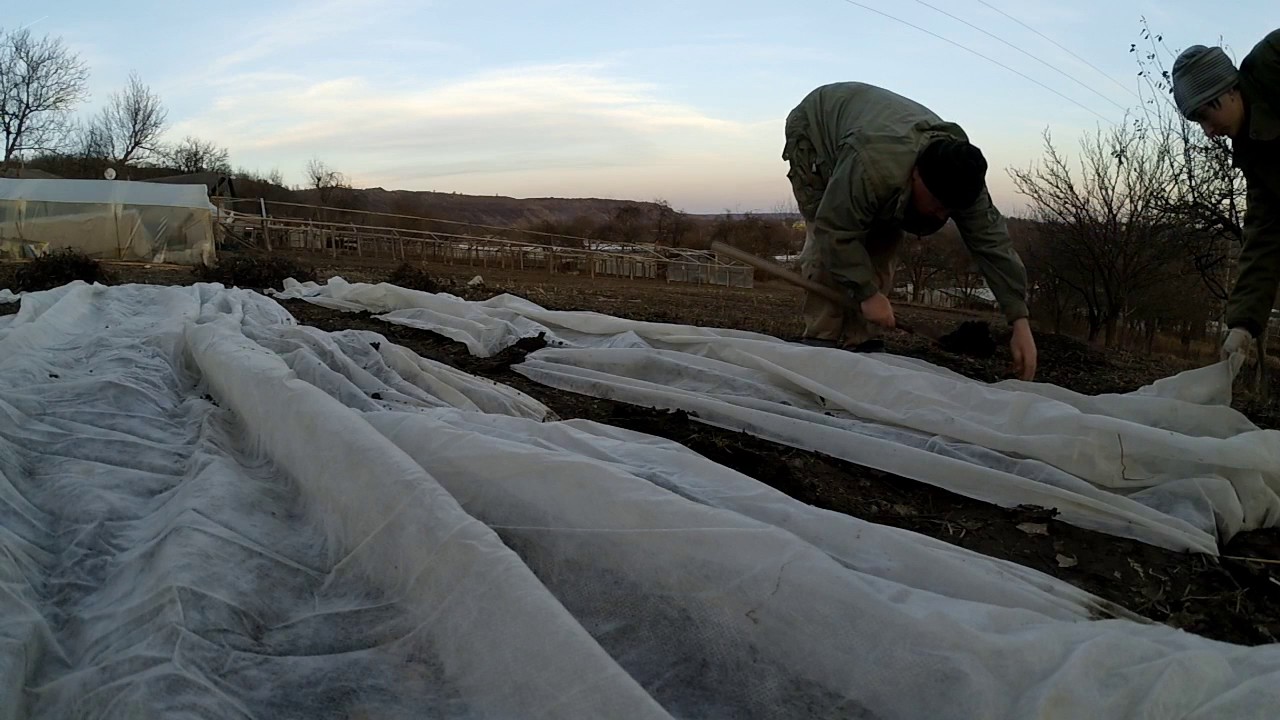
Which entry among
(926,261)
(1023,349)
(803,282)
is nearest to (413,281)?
(803,282)

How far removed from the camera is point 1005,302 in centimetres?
327

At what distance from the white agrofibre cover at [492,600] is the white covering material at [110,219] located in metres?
14.5

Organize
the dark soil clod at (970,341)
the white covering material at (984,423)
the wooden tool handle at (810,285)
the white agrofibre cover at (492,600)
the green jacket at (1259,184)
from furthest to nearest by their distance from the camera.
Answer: the dark soil clod at (970,341) < the wooden tool handle at (810,285) < the green jacket at (1259,184) < the white covering material at (984,423) < the white agrofibre cover at (492,600)

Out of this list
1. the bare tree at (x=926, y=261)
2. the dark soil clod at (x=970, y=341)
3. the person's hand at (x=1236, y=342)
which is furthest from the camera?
the bare tree at (x=926, y=261)

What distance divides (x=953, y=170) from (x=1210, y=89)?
83 centimetres

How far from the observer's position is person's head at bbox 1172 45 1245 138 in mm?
2477

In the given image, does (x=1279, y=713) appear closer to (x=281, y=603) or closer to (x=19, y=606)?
(x=281, y=603)

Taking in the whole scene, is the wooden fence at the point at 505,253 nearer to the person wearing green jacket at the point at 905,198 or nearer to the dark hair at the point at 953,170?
the person wearing green jacket at the point at 905,198

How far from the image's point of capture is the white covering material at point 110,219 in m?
14.1

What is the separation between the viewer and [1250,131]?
8.25ft

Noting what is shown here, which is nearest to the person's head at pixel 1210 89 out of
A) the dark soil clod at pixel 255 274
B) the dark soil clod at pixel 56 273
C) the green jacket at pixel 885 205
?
the green jacket at pixel 885 205

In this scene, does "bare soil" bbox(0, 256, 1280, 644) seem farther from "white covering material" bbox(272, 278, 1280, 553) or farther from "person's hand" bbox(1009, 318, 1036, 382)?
"person's hand" bbox(1009, 318, 1036, 382)

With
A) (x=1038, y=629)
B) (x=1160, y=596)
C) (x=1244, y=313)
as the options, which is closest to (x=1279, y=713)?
(x=1038, y=629)

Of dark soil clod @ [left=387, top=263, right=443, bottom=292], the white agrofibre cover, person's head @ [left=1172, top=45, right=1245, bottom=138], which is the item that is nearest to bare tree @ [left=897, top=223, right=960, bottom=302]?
dark soil clod @ [left=387, top=263, right=443, bottom=292]
